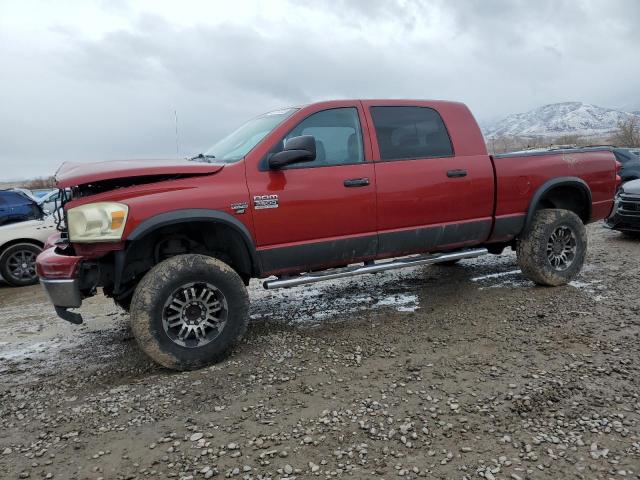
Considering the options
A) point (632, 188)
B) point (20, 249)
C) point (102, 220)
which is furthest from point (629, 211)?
point (20, 249)

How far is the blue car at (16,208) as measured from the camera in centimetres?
927

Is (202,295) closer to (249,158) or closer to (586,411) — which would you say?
(249,158)

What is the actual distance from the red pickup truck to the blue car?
6027 mm

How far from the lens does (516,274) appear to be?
6176 mm

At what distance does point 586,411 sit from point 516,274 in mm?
3444

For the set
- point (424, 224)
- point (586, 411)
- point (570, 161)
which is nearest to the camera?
point (586, 411)

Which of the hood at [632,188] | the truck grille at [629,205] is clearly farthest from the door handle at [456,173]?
the hood at [632,188]

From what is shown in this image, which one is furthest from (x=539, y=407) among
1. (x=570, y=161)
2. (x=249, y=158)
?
(x=570, y=161)

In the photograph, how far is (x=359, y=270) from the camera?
4.39 m

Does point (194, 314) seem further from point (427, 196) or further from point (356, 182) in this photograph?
point (427, 196)

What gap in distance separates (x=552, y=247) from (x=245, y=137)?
3.51 metres

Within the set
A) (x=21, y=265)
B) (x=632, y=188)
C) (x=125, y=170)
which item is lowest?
(x=21, y=265)

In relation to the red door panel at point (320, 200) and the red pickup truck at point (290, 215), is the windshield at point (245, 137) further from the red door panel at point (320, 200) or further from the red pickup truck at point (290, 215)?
the red door panel at point (320, 200)

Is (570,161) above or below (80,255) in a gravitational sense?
above
